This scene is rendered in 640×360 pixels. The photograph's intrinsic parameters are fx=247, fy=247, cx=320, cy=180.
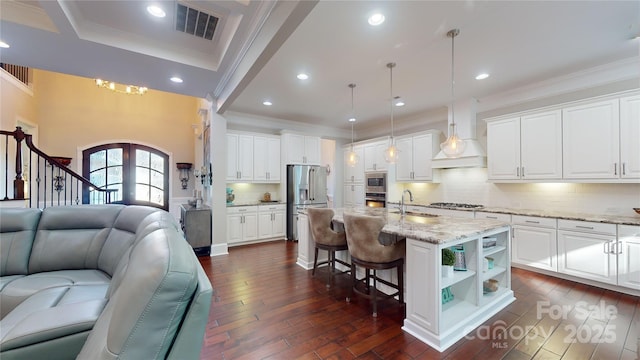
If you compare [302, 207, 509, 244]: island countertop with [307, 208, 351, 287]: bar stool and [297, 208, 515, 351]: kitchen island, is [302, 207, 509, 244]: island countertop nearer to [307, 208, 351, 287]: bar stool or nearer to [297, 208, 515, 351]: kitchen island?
[297, 208, 515, 351]: kitchen island

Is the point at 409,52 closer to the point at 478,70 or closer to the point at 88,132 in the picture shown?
the point at 478,70

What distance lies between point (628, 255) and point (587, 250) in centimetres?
32

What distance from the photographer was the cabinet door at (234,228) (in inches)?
195

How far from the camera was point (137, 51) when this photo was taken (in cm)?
272

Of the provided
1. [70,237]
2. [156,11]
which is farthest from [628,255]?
[70,237]

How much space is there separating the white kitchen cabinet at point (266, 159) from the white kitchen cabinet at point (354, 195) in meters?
2.05

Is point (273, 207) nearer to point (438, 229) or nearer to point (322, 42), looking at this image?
point (322, 42)

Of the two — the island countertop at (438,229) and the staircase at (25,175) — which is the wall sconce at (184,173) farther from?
the island countertop at (438,229)

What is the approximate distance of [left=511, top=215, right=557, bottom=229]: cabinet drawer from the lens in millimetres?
3299

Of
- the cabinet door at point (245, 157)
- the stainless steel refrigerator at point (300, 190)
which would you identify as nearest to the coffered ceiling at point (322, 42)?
the cabinet door at point (245, 157)

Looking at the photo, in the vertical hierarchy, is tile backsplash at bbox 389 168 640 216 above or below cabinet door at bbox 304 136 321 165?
below

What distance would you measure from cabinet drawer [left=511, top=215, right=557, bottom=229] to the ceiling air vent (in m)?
4.63

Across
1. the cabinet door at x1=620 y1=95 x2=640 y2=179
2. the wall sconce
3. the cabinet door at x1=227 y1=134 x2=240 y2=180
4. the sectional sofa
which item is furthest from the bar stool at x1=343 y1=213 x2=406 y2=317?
the wall sconce

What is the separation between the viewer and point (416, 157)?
5.29m
